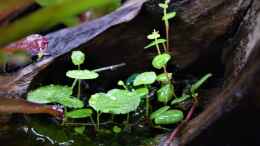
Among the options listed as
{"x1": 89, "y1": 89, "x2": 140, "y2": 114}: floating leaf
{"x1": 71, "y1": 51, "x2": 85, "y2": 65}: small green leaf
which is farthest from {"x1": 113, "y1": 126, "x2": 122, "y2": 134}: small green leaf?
{"x1": 71, "y1": 51, "x2": 85, "y2": 65}: small green leaf

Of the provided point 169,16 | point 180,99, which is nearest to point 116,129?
point 180,99

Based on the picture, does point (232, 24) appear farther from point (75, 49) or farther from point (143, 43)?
point (75, 49)

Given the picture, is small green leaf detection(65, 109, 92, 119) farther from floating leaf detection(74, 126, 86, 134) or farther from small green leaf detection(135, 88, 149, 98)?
small green leaf detection(135, 88, 149, 98)

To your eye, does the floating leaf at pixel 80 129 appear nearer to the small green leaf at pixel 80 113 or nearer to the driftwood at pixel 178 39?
the small green leaf at pixel 80 113

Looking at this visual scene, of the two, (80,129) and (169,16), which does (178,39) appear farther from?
(80,129)

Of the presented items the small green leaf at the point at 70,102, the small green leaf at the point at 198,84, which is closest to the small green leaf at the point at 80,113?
the small green leaf at the point at 70,102

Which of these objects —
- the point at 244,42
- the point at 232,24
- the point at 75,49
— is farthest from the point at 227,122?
the point at 75,49
